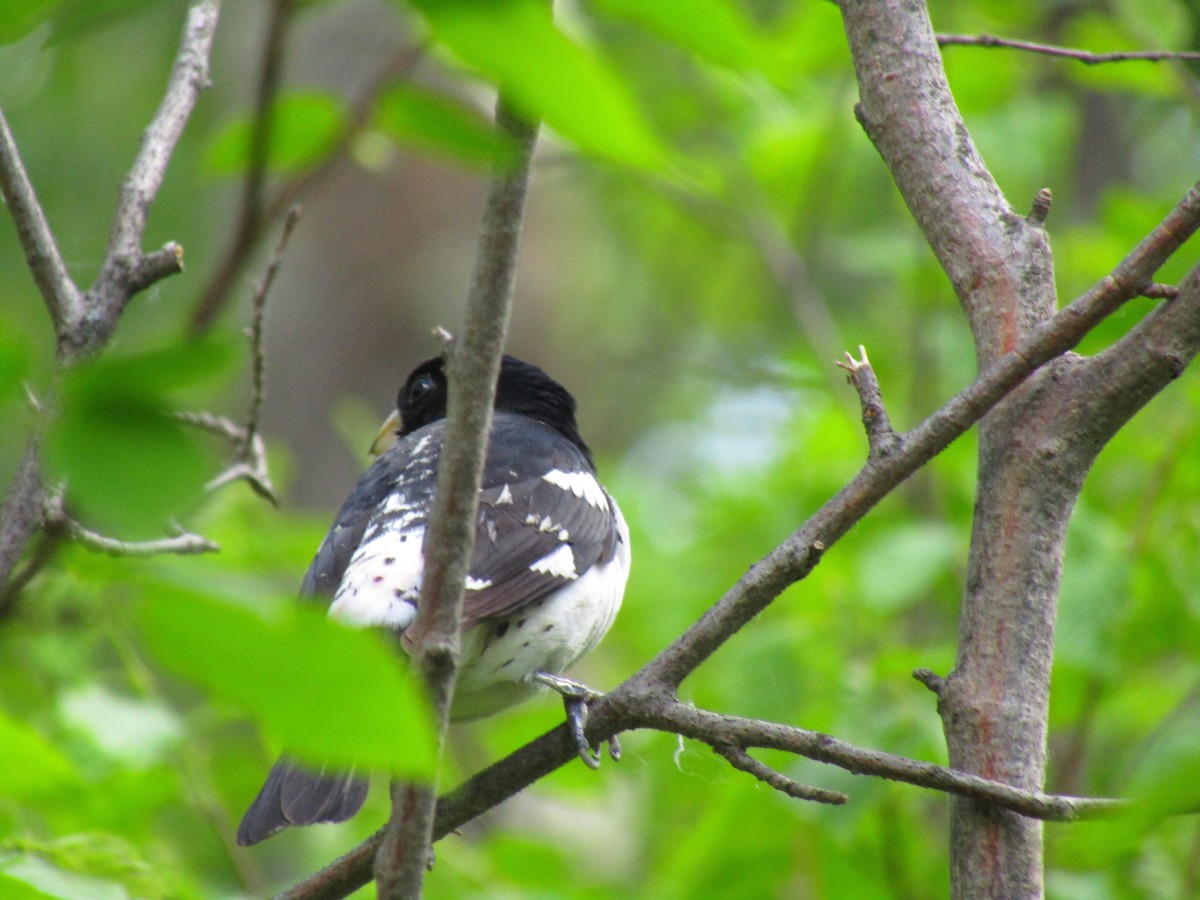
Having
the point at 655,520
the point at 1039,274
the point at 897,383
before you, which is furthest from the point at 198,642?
the point at 655,520

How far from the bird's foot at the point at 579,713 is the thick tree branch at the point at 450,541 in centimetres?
46

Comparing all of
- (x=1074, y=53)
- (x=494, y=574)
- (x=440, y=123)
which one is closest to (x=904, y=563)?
(x=494, y=574)

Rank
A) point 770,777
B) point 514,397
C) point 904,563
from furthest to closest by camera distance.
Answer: point 514,397 < point 904,563 < point 770,777

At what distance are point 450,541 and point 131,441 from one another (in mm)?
775

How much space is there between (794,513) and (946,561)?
2.87ft

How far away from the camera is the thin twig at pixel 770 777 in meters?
1.63

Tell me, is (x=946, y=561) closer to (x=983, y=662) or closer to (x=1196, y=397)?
(x=1196, y=397)

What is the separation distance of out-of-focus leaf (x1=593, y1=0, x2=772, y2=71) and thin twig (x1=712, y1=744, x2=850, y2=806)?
1.14 meters

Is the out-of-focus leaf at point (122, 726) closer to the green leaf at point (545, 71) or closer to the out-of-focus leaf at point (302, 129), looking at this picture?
the out-of-focus leaf at point (302, 129)

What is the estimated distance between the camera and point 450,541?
137cm

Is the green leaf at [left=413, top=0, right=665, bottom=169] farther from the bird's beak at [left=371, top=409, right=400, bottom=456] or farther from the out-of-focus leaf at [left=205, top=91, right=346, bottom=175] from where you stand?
the bird's beak at [left=371, top=409, right=400, bottom=456]

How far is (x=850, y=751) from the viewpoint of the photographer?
5.33ft

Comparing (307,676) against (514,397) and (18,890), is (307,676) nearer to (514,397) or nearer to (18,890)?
(18,890)

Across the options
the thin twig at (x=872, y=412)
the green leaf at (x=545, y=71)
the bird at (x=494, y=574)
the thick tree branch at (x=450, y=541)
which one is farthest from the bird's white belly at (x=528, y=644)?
the green leaf at (x=545, y=71)
